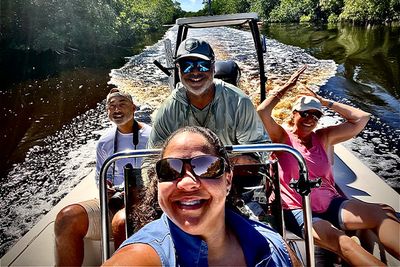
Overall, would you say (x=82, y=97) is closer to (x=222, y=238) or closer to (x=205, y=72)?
(x=205, y=72)

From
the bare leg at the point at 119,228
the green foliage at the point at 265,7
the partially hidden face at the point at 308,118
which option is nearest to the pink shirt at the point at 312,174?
the partially hidden face at the point at 308,118

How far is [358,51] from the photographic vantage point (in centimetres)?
1555

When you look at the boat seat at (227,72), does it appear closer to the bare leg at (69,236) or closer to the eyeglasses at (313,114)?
the eyeglasses at (313,114)

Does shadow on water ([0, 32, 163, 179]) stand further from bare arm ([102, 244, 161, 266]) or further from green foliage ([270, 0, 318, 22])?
green foliage ([270, 0, 318, 22])

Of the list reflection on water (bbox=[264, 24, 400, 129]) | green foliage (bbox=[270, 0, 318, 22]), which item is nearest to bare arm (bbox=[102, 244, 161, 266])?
reflection on water (bbox=[264, 24, 400, 129])

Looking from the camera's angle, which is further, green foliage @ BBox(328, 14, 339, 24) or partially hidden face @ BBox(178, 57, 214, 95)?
green foliage @ BBox(328, 14, 339, 24)

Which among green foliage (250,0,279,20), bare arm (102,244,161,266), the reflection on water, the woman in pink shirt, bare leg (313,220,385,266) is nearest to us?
bare arm (102,244,161,266)

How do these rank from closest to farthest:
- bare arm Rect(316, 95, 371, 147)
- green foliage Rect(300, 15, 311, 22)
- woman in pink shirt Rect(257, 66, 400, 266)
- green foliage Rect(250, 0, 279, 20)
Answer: woman in pink shirt Rect(257, 66, 400, 266) → bare arm Rect(316, 95, 371, 147) → green foliage Rect(300, 15, 311, 22) → green foliage Rect(250, 0, 279, 20)

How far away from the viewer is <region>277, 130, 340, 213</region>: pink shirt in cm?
229

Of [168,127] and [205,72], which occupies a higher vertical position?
[205,72]

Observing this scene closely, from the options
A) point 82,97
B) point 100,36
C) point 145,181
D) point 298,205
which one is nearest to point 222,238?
point 145,181

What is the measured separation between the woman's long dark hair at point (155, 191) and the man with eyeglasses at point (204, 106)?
0.73 metres

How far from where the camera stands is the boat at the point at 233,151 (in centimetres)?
176

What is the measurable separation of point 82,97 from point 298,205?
29.8 ft
